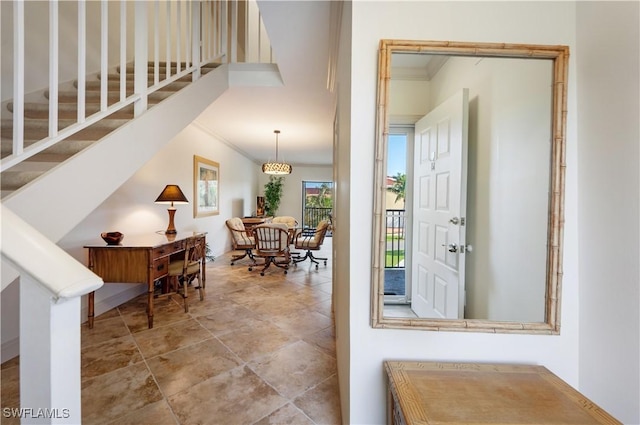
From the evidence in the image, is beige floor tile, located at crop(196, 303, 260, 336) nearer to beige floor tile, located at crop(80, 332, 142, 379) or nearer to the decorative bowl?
beige floor tile, located at crop(80, 332, 142, 379)

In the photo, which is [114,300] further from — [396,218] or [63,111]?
[396,218]

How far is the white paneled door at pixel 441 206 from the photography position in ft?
4.13

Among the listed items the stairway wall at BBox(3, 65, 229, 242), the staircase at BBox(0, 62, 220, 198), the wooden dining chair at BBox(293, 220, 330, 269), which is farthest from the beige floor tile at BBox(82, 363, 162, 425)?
the wooden dining chair at BBox(293, 220, 330, 269)

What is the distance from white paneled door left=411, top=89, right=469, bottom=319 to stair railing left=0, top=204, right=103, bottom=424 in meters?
1.20

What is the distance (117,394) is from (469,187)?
7.72 ft

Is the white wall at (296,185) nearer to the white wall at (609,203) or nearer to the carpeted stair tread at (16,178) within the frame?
the carpeted stair tread at (16,178)

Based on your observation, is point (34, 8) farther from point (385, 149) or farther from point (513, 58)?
point (513, 58)

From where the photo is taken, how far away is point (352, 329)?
3.96 ft

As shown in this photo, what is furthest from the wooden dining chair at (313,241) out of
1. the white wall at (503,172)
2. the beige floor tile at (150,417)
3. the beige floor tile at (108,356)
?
the white wall at (503,172)

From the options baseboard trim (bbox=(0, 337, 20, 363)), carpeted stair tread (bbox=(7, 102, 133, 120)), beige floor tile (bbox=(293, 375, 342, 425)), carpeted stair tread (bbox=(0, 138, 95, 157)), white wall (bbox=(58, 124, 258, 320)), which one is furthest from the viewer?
white wall (bbox=(58, 124, 258, 320))

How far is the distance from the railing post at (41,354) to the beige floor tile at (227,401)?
1.23 meters

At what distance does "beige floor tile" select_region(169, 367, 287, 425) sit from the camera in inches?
59.3

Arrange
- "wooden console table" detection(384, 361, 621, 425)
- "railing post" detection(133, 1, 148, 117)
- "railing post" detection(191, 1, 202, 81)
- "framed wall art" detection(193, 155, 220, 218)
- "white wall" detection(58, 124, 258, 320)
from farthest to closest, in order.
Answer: "framed wall art" detection(193, 155, 220, 218) → "white wall" detection(58, 124, 258, 320) → "railing post" detection(191, 1, 202, 81) → "railing post" detection(133, 1, 148, 117) → "wooden console table" detection(384, 361, 621, 425)

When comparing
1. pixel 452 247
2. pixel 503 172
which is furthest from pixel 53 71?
pixel 503 172
